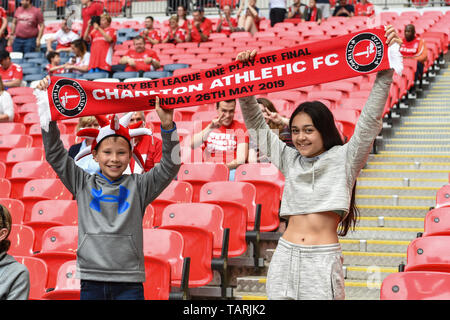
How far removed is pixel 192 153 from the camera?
6.40 metres

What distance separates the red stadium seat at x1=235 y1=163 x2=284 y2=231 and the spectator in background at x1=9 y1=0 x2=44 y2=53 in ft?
30.4

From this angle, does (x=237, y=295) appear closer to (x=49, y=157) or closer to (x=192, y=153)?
(x=192, y=153)

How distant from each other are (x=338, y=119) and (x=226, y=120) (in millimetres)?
1645

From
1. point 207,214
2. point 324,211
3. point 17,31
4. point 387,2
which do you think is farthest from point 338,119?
point 387,2

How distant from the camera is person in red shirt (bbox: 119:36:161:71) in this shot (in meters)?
11.4

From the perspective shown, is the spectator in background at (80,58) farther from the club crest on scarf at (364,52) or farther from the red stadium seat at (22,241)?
the club crest on scarf at (364,52)

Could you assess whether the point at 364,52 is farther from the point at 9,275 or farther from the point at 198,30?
the point at 198,30

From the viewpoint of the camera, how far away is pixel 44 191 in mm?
6270

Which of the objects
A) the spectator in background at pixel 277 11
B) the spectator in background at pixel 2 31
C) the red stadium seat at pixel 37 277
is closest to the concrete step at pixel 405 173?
the red stadium seat at pixel 37 277

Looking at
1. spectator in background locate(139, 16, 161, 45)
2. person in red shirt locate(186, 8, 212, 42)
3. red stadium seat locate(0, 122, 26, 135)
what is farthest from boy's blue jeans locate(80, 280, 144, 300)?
spectator in background locate(139, 16, 161, 45)

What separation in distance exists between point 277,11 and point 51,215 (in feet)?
33.0

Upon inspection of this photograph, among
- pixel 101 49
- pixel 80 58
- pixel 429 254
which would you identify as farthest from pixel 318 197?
pixel 80 58

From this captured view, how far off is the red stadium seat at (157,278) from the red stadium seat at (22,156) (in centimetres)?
332

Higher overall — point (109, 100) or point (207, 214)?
point (109, 100)
